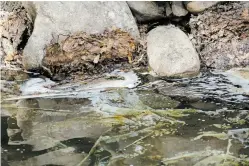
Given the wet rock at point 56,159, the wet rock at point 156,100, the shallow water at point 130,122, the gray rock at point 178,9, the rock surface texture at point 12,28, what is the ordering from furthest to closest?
the gray rock at point 178,9 < the rock surface texture at point 12,28 < the wet rock at point 156,100 < the shallow water at point 130,122 < the wet rock at point 56,159

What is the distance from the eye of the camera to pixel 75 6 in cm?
502

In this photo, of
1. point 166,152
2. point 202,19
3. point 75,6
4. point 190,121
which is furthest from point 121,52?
point 166,152

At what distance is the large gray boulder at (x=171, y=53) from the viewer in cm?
481

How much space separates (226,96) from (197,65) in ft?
2.57

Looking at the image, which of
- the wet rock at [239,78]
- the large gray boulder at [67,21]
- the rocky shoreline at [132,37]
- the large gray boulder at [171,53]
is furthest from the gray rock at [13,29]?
the wet rock at [239,78]

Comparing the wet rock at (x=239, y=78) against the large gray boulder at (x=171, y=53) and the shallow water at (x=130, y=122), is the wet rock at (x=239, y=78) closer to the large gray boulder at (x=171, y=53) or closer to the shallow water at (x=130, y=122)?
the shallow water at (x=130, y=122)

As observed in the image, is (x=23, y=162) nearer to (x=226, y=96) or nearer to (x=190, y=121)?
(x=190, y=121)

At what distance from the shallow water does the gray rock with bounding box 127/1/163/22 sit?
1034 millimetres

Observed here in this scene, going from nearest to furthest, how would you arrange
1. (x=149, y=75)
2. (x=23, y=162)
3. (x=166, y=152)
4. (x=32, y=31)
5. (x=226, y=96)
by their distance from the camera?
(x=23, y=162), (x=166, y=152), (x=226, y=96), (x=149, y=75), (x=32, y=31)

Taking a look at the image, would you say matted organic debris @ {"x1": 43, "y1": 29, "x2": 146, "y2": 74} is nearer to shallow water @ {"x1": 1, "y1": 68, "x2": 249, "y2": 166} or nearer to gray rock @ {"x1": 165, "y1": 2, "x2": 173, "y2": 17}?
shallow water @ {"x1": 1, "y1": 68, "x2": 249, "y2": 166}

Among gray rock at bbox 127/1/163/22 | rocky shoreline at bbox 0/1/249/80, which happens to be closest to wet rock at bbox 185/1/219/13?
rocky shoreline at bbox 0/1/249/80

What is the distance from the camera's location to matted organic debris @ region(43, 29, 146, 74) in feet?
15.9

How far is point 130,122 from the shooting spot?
3709 millimetres

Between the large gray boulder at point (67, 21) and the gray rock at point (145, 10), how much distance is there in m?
0.18
